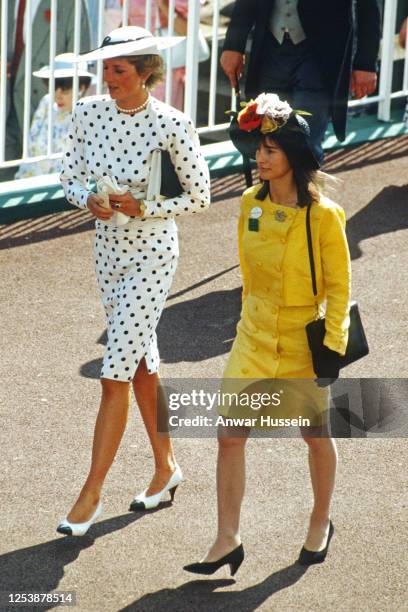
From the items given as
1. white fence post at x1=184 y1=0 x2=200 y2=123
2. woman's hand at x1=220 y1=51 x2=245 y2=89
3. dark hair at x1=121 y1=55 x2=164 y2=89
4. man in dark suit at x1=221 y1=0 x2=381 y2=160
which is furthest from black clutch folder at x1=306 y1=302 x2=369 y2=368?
white fence post at x1=184 y1=0 x2=200 y2=123

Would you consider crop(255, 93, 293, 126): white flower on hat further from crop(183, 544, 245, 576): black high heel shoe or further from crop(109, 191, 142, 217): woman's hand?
crop(183, 544, 245, 576): black high heel shoe

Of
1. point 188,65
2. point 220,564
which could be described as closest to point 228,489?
point 220,564

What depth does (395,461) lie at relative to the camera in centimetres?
615

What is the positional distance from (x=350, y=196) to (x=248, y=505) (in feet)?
14.1

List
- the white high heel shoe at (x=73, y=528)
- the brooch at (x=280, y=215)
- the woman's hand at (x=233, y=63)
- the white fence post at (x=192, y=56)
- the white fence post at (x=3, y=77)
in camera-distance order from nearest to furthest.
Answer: the brooch at (x=280, y=215) → the white high heel shoe at (x=73, y=528) → the woman's hand at (x=233, y=63) → the white fence post at (x=3, y=77) → the white fence post at (x=192, y=56)

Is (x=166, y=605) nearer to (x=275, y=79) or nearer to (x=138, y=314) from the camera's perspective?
(x=138, y=314)

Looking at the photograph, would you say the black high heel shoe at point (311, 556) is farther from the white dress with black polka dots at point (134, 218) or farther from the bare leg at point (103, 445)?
the white dress with black polka dots at point (134, 218)

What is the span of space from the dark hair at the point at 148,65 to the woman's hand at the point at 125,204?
18.9 inches

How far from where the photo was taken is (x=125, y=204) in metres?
5.46

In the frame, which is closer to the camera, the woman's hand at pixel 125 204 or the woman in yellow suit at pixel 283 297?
the woman in yellow suit at pixel 283 297

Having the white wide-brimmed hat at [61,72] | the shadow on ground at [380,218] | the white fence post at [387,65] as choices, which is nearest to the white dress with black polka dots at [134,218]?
the shadow on ground at [380,218]

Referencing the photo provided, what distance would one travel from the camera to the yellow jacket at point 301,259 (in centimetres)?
505

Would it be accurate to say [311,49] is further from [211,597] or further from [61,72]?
[211,597]

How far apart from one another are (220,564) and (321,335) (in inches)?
34.8
